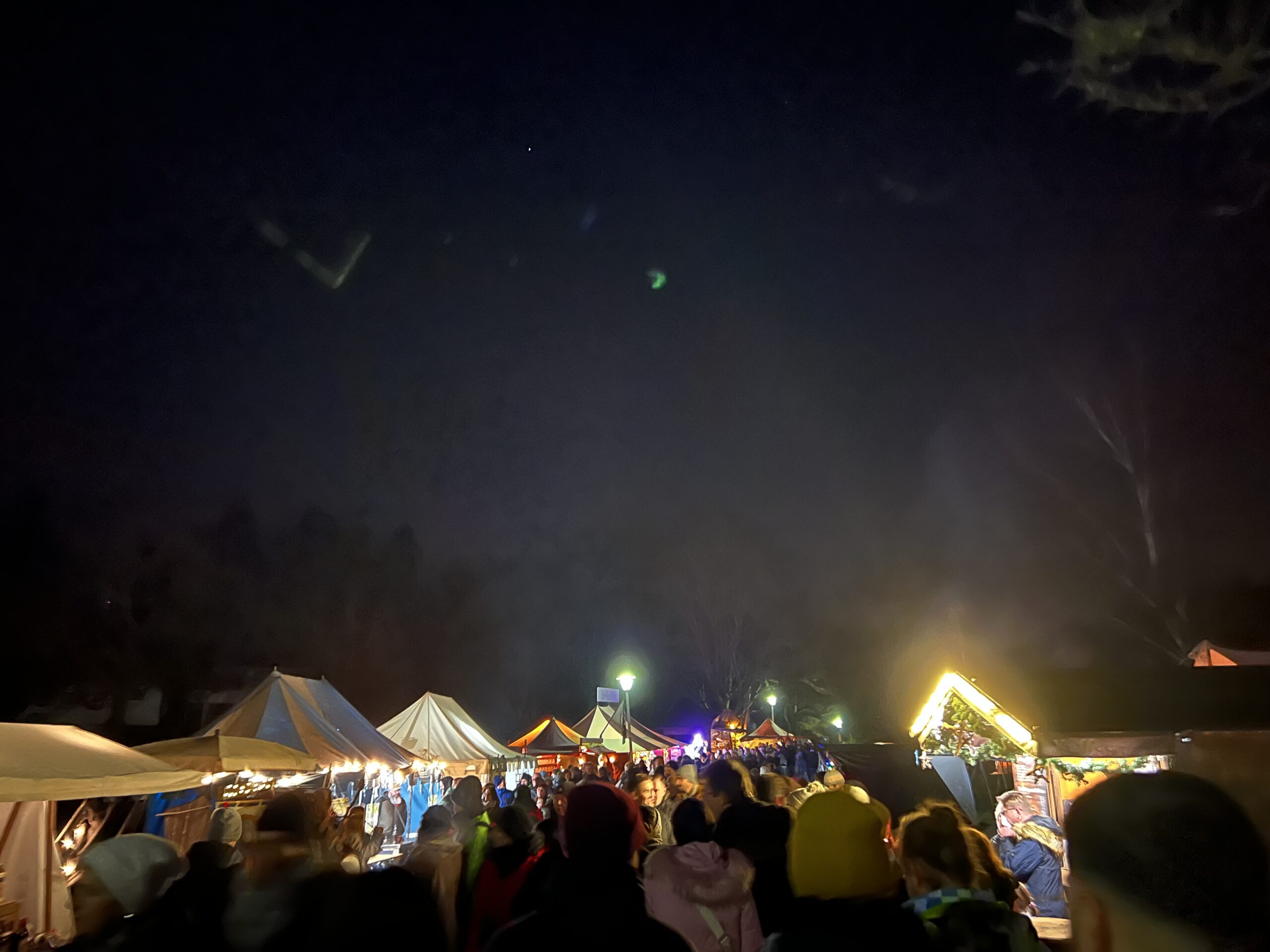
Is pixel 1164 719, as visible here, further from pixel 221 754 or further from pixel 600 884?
pixel 221 754

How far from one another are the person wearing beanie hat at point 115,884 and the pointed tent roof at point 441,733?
1671cm

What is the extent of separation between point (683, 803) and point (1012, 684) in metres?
4.72

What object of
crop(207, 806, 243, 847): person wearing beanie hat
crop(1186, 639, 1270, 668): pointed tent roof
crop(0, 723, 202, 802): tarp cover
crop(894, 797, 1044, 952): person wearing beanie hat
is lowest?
crop(207, 806, 243, 847): person wearing beanie hat

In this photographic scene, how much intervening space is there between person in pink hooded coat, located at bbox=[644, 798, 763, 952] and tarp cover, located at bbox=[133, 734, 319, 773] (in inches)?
334

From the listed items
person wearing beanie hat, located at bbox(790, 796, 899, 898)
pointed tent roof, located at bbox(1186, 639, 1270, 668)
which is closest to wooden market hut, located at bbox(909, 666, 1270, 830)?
person wearing beanie hat, located at bbox(790, 796, 899, 898)

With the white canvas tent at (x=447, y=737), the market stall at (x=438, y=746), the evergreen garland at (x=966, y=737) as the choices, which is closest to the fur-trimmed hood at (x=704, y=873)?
the evergreen garland at (x=966, y=737)

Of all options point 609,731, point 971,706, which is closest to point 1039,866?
point 971,706

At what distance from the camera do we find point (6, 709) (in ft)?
84.0

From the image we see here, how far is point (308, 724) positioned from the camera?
46.7 feet

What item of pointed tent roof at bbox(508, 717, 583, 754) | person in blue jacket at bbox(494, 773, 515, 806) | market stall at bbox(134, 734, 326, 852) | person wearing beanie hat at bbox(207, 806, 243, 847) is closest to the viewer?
person wearing beanie hat at bbox(207, 806, 243, 847)

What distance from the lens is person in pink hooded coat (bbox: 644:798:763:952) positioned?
348 cm

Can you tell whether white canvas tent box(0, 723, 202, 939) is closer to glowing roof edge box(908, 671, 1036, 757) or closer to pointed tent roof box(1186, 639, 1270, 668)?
glowing roof edge box(908, 671, 1036, 757)

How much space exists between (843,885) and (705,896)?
3.52ft

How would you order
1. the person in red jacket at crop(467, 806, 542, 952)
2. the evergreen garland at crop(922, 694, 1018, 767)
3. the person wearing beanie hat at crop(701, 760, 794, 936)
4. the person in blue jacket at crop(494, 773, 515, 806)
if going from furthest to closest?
1. the person in blue jacket at crop(494, 773, 515, 806)
2. the evergreen garland at crop(922, 694, 1018, 767)
3. the person in red jacket at crop(467, 806, 542, 952)
4. the person wearing beanie hat at crop(701, 760, 794, 936)
